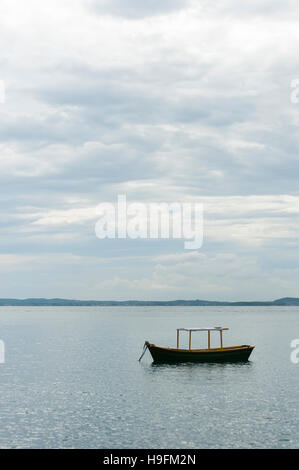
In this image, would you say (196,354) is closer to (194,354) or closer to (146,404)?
(194,354)

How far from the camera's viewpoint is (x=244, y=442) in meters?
39.8

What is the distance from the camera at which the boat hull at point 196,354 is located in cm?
8581

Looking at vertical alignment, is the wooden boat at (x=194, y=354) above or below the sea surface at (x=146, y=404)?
above

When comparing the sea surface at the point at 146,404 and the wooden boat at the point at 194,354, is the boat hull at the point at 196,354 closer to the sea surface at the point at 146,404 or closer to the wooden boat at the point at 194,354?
the wooden boat at the point at 194,354

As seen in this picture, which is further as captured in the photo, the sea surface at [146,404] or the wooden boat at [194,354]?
the wooden boat at [194,354]

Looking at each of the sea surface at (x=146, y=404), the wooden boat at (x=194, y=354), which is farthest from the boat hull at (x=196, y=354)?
the sea surface at (x=146, y=404)

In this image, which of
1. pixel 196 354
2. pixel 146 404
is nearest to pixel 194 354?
pixel 196 354

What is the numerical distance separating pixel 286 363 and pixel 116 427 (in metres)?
56.1

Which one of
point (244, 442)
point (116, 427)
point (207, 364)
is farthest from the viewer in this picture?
point (207, 364)

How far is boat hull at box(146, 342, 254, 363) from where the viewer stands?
85.8 metres
